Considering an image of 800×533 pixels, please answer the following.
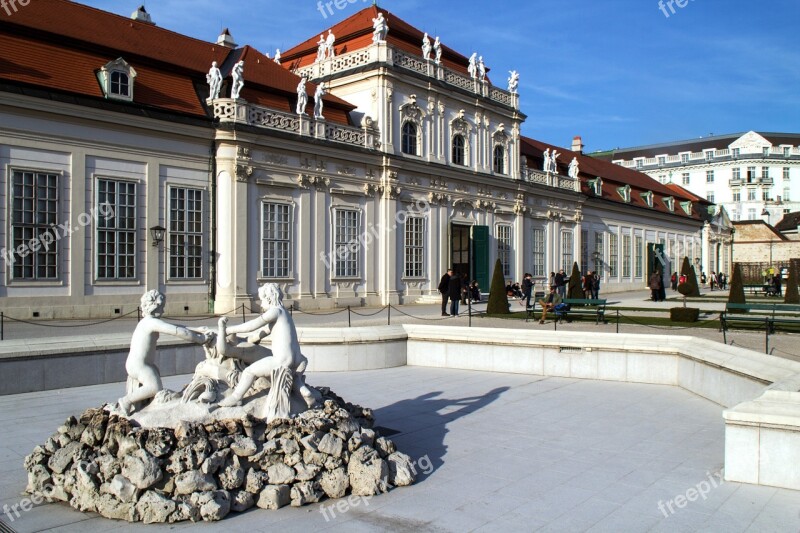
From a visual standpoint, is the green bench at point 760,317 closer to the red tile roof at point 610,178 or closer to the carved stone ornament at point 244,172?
the carved stone ornament at point 244,172

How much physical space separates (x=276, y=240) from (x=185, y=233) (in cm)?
386

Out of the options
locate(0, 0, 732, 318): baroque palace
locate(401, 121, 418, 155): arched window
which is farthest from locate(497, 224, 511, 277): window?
locate(401, 121, 418, 155): arched window

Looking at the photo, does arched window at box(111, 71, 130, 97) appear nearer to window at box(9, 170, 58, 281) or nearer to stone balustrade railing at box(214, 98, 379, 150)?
stone balustrade railing at box(214, 98, 379, 150)

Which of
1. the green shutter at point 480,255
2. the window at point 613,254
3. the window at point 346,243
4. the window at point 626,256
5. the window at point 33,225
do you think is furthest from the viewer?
the window at point 626,256

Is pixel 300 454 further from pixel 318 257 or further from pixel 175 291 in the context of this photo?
pixel 318 257

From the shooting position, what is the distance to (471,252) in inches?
1389

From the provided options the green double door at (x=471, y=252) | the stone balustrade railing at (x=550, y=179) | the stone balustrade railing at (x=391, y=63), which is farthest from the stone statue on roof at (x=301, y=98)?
the stone balustrade railing at (x=550, y=179)

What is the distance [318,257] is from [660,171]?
255 feet

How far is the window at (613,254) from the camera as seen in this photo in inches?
2000

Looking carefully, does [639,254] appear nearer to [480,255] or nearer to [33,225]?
[480,255]

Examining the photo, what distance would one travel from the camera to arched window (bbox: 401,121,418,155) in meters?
31.9

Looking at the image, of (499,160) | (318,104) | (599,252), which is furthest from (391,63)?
(599,252)

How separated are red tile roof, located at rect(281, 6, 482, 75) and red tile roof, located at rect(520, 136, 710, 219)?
32.0 ft

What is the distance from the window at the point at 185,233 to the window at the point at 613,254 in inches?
1413
